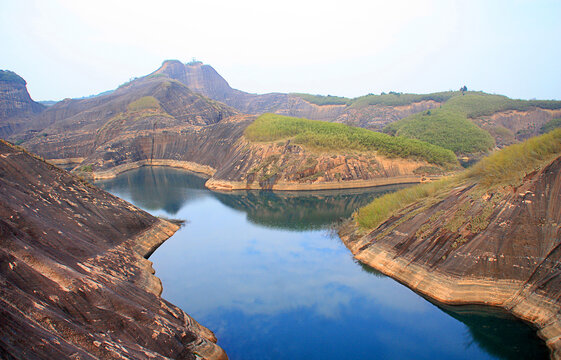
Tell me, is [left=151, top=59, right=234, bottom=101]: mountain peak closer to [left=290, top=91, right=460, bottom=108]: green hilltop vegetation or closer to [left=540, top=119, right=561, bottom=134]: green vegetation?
[left=290, top=91, right=460, bottom=108]: green hilltop vegetation

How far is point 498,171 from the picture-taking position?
21422 millimetres

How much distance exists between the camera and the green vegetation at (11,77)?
11269cm

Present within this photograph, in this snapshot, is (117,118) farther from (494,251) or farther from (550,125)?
(550,125)

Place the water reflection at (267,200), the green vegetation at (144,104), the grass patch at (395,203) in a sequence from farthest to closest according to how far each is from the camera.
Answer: the green vegetation at (144,104) < the water reflection at (267,200) < the grass patch at (395,203)

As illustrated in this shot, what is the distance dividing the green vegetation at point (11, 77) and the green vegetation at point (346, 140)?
101 metres

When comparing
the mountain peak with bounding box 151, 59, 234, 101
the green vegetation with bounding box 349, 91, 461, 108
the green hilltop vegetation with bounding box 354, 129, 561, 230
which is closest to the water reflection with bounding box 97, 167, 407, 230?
the green hilltop vegetation with bounding box 354, 129, 561, 230

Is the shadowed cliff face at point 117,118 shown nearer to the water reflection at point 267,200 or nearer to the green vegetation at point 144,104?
the green vegetation at point 144,104

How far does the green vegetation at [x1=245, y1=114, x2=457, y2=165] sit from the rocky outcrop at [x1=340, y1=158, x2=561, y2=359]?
30.3 metres

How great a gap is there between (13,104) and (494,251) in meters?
135

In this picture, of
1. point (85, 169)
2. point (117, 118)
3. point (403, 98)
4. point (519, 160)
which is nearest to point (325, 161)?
point (519, 160)

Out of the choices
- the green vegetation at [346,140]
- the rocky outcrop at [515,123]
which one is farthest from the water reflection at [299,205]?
the rocky outcrop at [515,123]

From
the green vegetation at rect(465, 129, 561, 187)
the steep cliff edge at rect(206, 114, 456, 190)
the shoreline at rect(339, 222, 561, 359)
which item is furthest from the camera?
the steep cliff edge at rect(206, 114, 456, 190)

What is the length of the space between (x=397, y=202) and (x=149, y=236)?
19.4 metres

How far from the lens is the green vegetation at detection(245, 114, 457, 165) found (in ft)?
172
